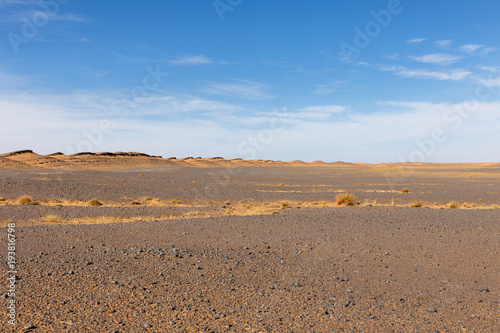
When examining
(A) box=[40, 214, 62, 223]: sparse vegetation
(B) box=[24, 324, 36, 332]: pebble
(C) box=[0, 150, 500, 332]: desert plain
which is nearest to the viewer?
→ (B) box=[24, 324, 36, 332]: pebble

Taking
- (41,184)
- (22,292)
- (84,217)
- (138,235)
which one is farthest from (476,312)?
(41,184)

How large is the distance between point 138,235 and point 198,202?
553 inches
